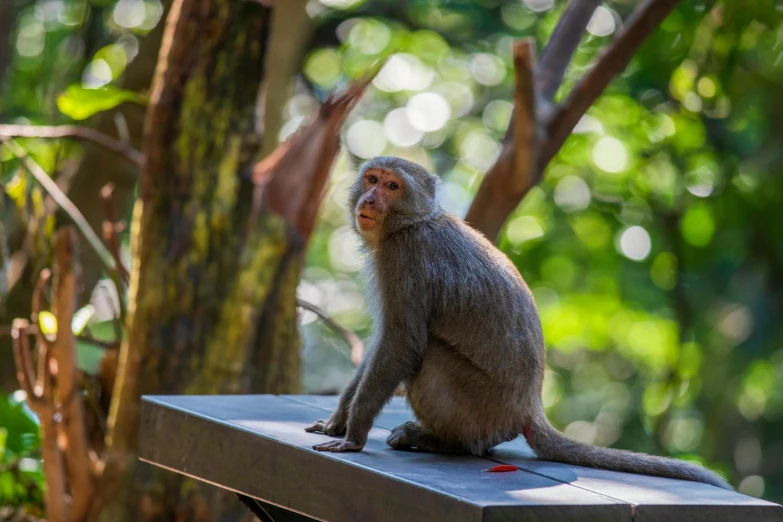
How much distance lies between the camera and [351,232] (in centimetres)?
427

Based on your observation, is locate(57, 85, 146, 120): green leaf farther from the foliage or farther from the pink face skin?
the pink face skin

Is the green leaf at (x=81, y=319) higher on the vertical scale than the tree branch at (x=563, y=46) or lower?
lower

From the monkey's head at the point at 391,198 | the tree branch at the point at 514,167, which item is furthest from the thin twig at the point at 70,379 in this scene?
the tree branch at the point at 514,167

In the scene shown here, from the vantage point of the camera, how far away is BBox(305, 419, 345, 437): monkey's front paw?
3682 mm

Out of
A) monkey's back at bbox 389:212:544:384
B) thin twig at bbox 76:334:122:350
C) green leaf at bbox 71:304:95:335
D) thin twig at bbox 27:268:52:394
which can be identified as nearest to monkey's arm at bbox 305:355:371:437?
A: monkey's back at bbox 389:212:544:384

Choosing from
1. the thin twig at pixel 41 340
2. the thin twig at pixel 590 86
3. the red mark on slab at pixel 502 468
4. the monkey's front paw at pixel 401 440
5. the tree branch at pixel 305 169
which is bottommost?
the red mark on slab at pixel 502 468

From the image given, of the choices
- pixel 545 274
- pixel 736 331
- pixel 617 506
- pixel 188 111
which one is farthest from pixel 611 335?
pixel 617 506

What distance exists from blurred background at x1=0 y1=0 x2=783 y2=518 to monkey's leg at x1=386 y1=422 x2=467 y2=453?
1252 millimetres

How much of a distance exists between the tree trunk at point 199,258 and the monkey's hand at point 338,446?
8.25 feet

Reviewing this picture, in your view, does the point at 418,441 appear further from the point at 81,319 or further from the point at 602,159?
the point at 602,159

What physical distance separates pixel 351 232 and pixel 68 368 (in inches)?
83.2

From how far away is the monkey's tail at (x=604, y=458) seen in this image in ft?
10.5

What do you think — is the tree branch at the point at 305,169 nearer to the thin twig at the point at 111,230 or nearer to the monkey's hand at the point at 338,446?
the thin twig at the point at 111,230

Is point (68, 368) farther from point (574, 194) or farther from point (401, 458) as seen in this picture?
point (574, 194)
